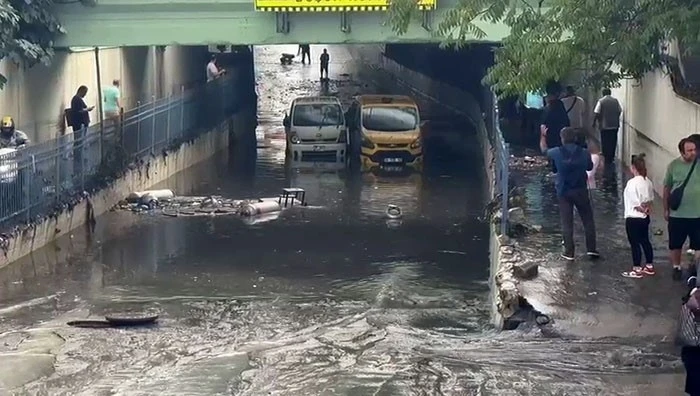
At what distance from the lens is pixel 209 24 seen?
22.9 meters

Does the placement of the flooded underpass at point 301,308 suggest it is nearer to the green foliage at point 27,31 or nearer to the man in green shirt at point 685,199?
the man in green shirt at point 685,199

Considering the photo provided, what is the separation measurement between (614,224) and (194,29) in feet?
28.8

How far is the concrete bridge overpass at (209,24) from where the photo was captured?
22.7m

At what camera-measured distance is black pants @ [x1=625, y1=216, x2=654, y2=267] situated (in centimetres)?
1427

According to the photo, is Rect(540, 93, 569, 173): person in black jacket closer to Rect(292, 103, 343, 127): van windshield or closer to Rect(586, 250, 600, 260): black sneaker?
Rect(586, 250, 600, 260): black sneaker

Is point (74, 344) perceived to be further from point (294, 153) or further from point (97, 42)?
point (294, 153)

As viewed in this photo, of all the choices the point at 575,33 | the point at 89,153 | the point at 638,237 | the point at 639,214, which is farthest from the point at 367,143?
the point at 575,33

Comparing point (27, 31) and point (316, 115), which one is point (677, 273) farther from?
point (316, 115)

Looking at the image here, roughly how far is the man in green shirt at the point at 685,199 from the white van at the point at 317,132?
65.8 ft

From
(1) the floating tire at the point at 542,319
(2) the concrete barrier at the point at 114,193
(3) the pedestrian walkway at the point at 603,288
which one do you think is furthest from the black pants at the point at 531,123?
(1) the floating tire at the point at 542,319

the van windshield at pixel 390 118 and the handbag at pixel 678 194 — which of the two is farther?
the van windshield at pixel 390 118

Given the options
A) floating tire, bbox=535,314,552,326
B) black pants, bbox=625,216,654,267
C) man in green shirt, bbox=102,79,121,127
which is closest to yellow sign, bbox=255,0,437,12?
man in green shirt, bbox=102,79,121,127

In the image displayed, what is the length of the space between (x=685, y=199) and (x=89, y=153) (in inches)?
538

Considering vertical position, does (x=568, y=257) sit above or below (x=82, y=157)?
below
